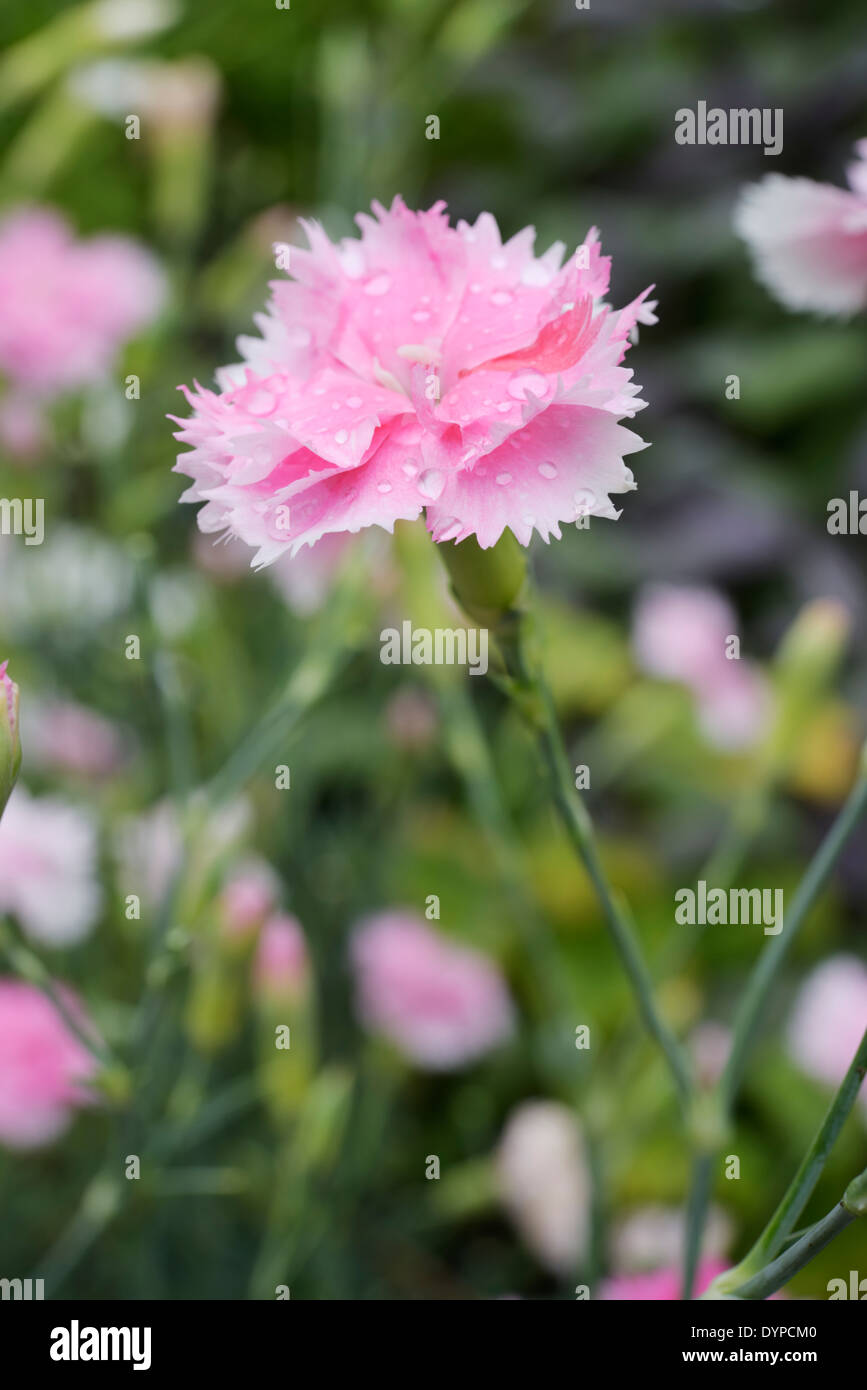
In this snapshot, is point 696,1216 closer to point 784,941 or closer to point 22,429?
point 784,941

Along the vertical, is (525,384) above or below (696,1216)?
above

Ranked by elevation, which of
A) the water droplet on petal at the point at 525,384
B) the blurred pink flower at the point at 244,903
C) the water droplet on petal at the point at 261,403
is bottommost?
the blurred pink flower at the point at 244,903

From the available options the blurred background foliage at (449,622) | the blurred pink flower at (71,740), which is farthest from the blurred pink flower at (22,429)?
the blurred pink flower at (71,740)

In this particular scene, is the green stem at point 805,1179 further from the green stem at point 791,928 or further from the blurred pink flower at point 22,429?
the blurred pink flower at point 22,429

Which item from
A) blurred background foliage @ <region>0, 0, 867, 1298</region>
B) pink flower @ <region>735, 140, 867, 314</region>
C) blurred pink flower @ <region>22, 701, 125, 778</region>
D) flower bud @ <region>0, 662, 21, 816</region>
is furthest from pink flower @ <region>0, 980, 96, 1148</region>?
pink flower @ <region>735, 140, 867, 314</region>

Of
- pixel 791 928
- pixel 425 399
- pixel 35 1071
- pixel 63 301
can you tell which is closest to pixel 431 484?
pixel 425 399

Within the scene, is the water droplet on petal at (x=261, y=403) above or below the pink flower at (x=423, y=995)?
above
